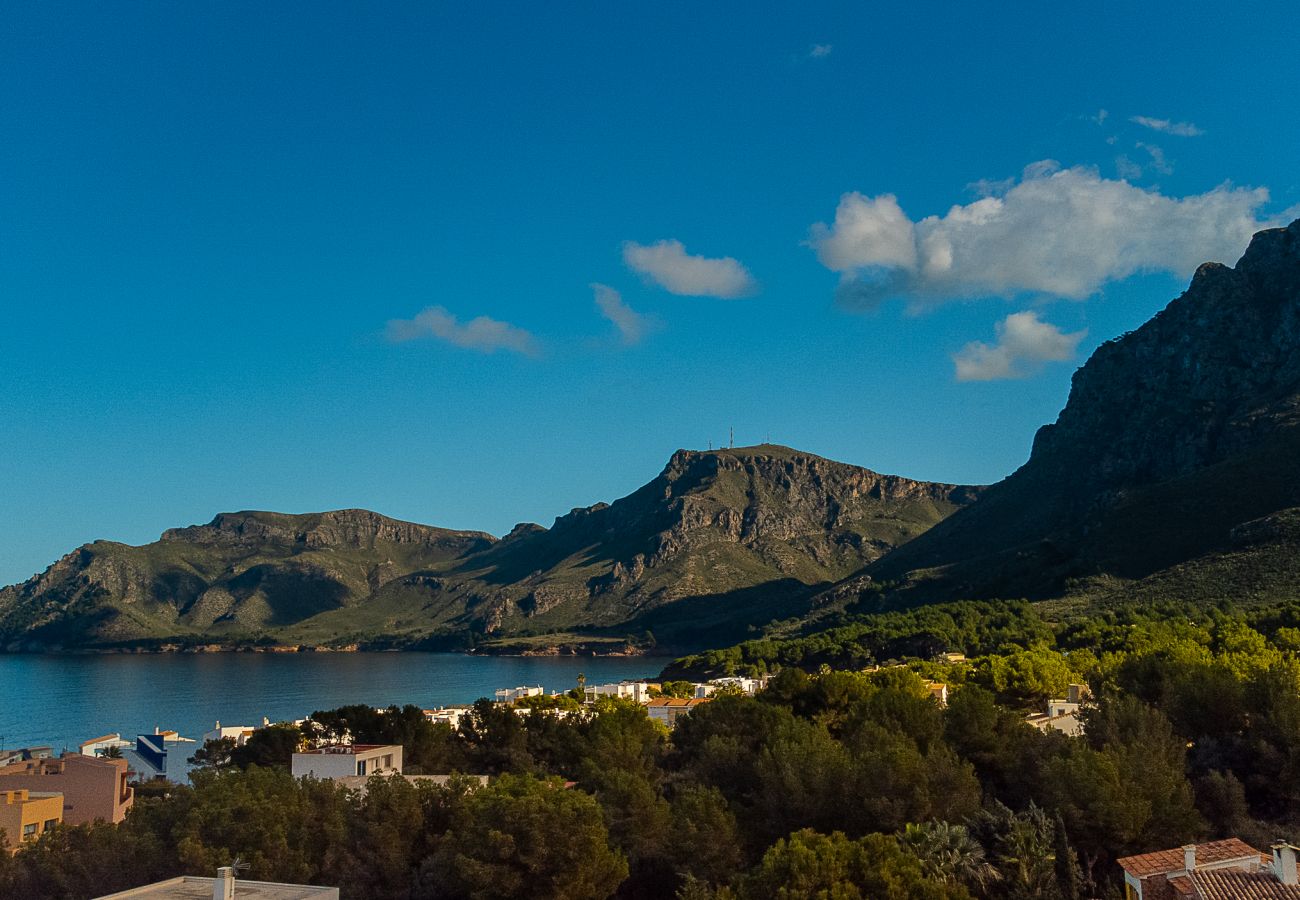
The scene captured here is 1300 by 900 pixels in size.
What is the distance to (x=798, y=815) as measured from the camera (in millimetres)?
28844

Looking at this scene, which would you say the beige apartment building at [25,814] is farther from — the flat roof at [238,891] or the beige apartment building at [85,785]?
the flat roof at [238,891]

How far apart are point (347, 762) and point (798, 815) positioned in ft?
68.5

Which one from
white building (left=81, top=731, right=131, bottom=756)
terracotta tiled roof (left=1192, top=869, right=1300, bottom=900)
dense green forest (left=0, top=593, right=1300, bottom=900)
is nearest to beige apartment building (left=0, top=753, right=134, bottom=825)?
dense green forest (left=0, top=593, right=1300, bottom=900)

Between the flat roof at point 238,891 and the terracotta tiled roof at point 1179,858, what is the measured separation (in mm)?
16047

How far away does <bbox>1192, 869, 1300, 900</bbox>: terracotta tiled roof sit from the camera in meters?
19.9

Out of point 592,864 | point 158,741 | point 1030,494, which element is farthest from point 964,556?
point 592,864

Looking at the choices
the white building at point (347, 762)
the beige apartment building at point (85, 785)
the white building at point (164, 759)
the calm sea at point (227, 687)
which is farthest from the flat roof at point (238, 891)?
the calm sea at point (227, 687)

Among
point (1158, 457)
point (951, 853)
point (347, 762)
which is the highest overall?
point (1158, 457)

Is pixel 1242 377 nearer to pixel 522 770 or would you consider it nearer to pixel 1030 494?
pixel 1030 494

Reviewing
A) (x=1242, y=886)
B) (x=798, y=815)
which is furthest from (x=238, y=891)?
(x=1242, y=886)

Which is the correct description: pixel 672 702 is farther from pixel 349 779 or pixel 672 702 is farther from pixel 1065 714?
pixel 349 779

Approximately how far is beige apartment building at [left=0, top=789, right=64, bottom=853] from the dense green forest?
851 centimetres

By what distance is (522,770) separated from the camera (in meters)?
41.8

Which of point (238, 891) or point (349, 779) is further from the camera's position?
point (349, 779)
